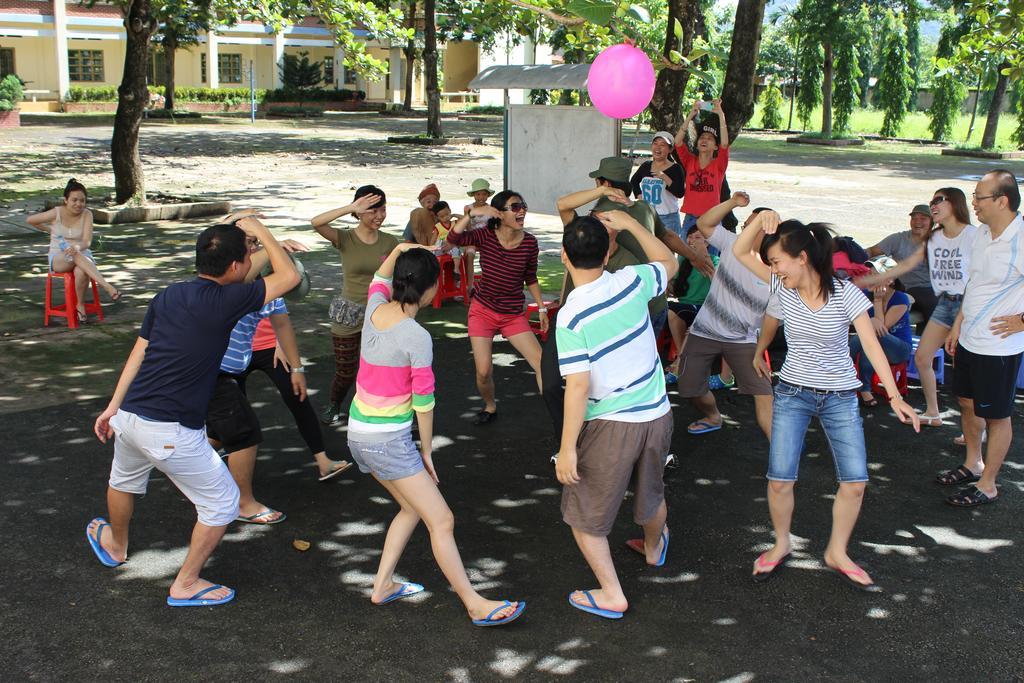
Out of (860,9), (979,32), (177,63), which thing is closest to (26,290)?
(979,32)

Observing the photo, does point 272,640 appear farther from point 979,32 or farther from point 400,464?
point 979,32

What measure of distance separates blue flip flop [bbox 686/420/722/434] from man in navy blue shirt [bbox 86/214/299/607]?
11.5 feet

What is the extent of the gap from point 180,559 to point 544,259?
8.92 m

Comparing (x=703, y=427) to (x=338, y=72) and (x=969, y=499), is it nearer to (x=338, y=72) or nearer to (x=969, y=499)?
(x=969, y=499)

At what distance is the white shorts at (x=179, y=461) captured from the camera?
4.24 metres

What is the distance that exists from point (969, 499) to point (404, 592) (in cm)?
340

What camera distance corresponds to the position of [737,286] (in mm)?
6066

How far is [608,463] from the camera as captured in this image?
429 centimetres

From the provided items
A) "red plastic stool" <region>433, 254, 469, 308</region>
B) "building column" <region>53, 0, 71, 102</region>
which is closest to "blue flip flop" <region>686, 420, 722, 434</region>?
"red plastic stool" <region>433, 254, 469, 308</region>

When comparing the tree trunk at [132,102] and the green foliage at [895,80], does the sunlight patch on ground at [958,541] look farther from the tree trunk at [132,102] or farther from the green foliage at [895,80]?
the green foliage at [895,80]

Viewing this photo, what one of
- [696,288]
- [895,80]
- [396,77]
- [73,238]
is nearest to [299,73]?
[396,77]

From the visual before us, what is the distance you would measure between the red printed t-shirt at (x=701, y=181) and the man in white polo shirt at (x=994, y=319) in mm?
3944

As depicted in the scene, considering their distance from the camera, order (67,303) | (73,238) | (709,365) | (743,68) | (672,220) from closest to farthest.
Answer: (709,365)
(67,303)
(73,238)
(743,68)
(672,220)

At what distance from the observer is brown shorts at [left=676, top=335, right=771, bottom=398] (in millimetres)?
6082
